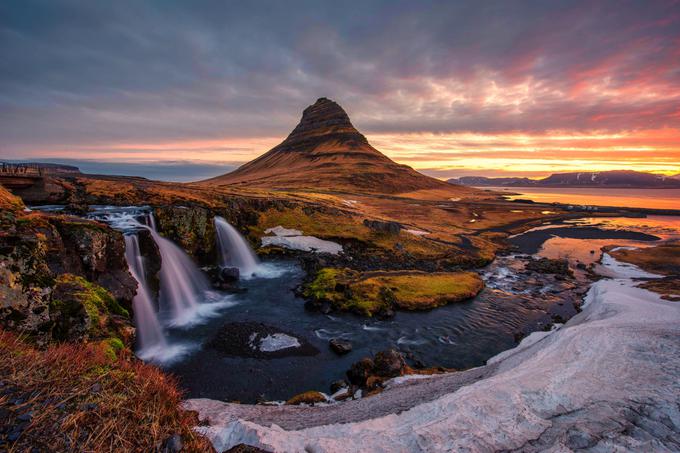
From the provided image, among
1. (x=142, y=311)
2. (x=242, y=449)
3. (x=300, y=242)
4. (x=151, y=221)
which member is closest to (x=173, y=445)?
(x=242, y=449)

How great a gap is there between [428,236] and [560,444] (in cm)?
5659

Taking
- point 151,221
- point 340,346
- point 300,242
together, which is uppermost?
point 151,221

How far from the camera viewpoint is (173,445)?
631cm

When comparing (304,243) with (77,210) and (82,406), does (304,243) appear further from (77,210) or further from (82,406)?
(82,406)

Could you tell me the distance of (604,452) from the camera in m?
9.20

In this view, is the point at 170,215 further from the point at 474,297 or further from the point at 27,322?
the point at 474,297

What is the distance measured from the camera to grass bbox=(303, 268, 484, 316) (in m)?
30.5

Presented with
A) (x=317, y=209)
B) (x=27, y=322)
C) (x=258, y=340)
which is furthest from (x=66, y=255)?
(x=317, y=209)

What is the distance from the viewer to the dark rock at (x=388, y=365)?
754 inches

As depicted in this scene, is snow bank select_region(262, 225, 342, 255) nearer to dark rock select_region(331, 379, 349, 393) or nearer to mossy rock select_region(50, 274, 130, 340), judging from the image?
dark rock select_region(331, 379, 349, 393)

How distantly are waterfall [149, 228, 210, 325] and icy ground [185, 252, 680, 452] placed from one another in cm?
1572

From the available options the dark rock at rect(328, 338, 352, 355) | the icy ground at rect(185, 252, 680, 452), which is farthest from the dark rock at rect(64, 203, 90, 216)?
the dark rock at rect(328, 338, 352, 355)

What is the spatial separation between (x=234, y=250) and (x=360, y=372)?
29.8 metres

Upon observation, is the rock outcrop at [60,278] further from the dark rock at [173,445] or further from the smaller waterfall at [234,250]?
the smaller waterfall at [234,250]
